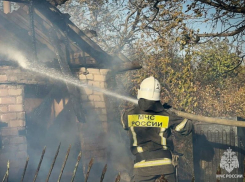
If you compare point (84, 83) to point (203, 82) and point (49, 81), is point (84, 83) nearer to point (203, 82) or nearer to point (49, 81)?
point (49, 81)

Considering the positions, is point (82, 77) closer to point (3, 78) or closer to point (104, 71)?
point (104, 71)

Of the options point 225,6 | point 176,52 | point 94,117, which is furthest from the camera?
point 176,52

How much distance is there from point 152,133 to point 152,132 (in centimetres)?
1

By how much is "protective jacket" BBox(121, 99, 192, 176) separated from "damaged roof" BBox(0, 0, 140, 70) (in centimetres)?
342

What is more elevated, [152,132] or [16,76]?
[16,76]

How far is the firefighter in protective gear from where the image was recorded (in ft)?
15.8

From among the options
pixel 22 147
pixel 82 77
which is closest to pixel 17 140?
pixel 22 147

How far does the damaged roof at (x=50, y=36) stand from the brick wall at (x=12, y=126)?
3.29 feet

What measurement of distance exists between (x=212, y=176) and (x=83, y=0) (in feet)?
50.7

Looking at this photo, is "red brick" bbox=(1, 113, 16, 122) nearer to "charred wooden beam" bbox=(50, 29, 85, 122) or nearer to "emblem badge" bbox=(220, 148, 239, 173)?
"charred wooden beam" bbox=(50, 29, 85, 122)

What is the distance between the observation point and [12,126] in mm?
7297

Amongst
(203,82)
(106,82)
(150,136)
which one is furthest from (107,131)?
(203,82)

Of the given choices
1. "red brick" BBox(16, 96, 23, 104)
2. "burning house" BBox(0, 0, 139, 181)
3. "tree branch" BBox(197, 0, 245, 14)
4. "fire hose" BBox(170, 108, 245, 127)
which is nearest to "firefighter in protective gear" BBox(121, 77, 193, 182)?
"fire hose" BBox(170, 108, 245, 127)

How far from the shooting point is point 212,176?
733cm
